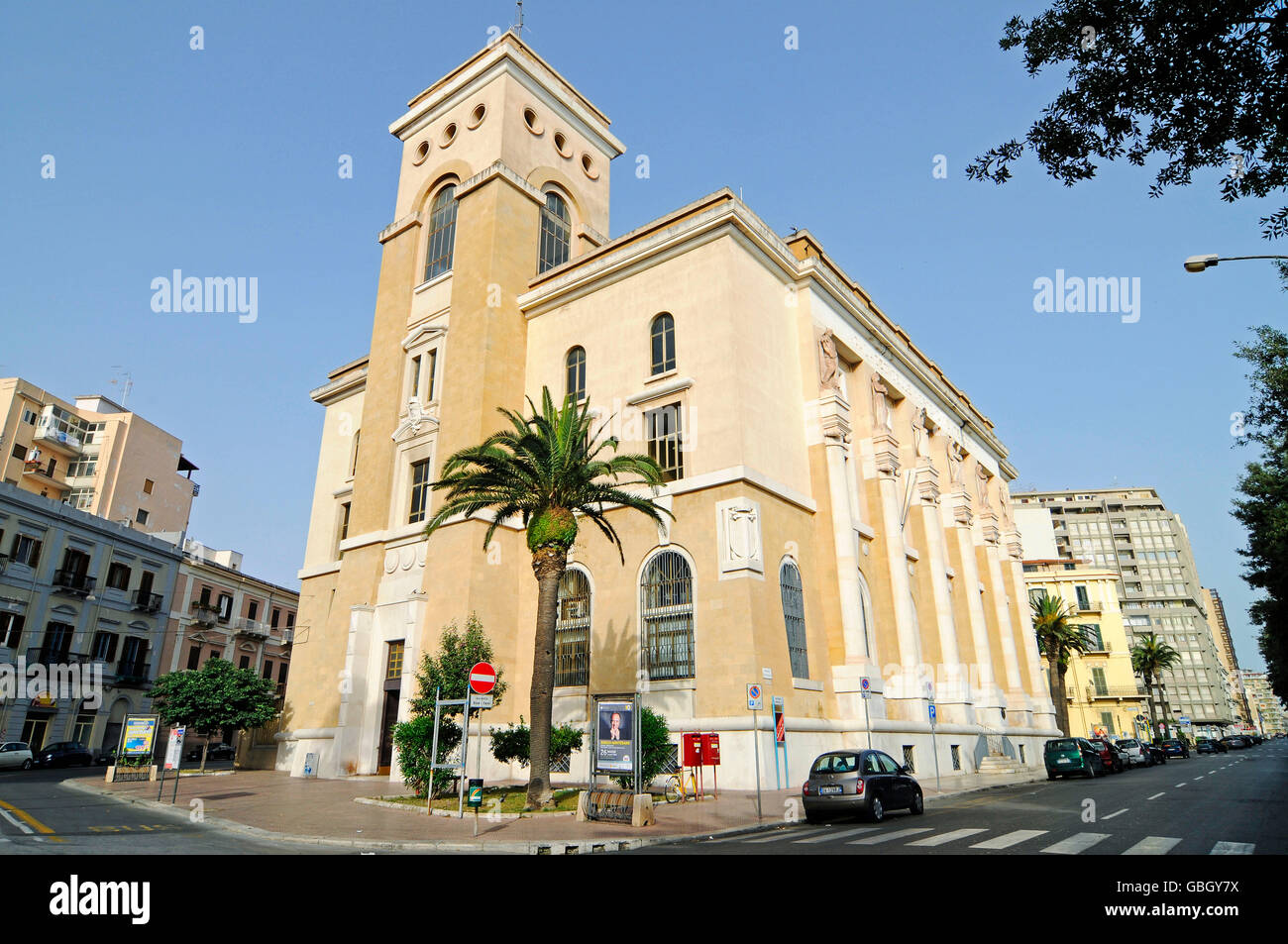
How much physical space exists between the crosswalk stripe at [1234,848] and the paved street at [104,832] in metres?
12.3

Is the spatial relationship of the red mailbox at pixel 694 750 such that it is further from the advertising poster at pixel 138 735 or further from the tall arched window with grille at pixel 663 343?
the advertising poster at pixel 138 735

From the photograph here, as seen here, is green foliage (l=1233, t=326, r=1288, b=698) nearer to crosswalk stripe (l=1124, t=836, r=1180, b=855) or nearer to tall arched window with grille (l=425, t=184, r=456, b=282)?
crosswalk stripe (l=1124, t=836, r=1180, b=855)

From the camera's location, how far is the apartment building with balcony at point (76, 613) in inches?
1564

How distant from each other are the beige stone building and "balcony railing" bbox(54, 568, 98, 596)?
14.3 metres

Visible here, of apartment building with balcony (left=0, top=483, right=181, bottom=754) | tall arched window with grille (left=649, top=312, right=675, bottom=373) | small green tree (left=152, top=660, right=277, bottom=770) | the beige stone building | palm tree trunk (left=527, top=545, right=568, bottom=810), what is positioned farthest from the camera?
apartment building with balcony (left=0, top=483, right=181, bottom=754)

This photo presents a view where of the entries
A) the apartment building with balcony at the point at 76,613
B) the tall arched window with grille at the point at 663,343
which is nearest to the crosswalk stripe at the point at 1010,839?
the tall arched window with grille at the point at 663,343

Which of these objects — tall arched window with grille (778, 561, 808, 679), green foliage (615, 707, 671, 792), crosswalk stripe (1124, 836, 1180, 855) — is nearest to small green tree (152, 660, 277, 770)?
green foliage (615, 707, 671, 792)

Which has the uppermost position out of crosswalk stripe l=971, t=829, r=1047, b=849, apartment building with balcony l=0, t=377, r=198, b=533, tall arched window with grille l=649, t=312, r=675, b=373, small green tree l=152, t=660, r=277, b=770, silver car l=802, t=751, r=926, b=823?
apartment building with balcony l=0, t=377, r=198, b=533

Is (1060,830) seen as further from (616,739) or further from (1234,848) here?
(616,739)

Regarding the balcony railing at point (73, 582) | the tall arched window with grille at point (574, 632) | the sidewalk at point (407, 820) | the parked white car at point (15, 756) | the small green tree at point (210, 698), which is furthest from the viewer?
the balcony railing at point (73, 582)

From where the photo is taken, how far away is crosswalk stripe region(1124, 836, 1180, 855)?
9.81 meters

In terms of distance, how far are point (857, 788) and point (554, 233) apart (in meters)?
30.0

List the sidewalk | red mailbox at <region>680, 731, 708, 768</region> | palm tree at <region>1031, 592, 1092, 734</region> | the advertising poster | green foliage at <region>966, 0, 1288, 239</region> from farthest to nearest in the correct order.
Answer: palm tree at <region>1031, 592, 1092, 734</region>, the advertising poster, red mailbox at <region>680, 731, 708, 768</region>, the sidewalk, green foliage at <region>966, 0, 1288, 239</region>
